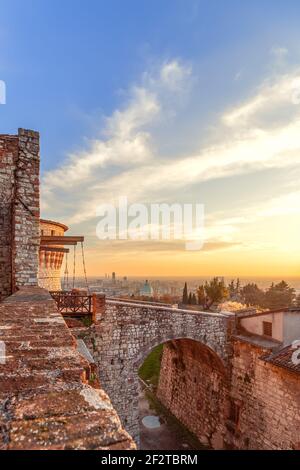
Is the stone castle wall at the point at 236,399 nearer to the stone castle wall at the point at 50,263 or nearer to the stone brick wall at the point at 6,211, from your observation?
the stone castle wall at the point at 50,263

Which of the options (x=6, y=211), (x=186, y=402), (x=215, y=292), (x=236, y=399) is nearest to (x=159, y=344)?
(x=236, y=399)

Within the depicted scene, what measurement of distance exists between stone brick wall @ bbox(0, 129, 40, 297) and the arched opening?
5833 millimetres

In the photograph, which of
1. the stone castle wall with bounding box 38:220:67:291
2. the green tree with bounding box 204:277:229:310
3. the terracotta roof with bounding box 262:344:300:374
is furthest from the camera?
the green tree with bounding box 204:277:229:310

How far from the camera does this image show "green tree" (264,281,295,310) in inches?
1671

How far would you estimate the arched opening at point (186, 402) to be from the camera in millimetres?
13445

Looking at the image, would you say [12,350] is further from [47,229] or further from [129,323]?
[47,229]

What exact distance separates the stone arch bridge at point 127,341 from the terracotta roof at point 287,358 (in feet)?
11.5

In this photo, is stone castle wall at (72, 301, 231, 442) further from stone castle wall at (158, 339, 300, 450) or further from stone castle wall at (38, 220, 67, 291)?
stone castle wall at (38, 220, 67, 291)

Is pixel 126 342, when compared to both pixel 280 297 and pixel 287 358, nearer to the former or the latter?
pixel 287 358

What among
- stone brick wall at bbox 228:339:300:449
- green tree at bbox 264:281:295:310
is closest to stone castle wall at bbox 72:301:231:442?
stone brick wall at bbox 228:339:300:449

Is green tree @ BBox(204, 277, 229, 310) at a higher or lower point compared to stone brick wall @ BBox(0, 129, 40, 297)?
lower

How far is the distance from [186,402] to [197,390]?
124 cm

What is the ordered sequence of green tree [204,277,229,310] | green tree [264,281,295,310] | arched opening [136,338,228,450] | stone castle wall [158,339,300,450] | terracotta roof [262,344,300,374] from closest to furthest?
1. terracotta roof [262,344,300,374]
2. stone castle wall [158,339,300,450]
3. arched opening [136,338,228,450]
4. green tree [204,277,229,310]
5. green tree [264,281,295,310]
